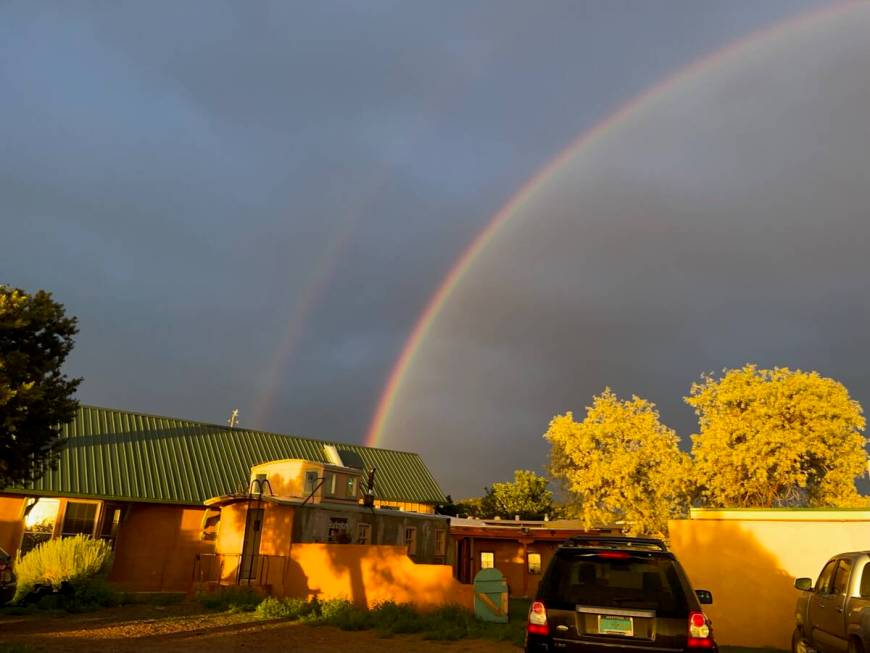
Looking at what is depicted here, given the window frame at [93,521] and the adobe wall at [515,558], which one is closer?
the window frame at [93,521]

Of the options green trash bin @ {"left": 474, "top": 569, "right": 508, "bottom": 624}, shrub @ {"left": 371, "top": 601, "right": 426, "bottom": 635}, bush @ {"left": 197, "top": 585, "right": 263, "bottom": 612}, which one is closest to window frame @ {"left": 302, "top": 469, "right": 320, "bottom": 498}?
bush @ {"left": 197, "top": 585, "right": 263, "bottom": 612}

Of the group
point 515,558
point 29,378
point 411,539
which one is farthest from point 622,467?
point 29,378

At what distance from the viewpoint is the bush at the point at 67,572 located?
19.0m

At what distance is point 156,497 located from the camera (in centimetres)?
2886

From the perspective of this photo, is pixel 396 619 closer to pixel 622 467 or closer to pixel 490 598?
pixel 490 598

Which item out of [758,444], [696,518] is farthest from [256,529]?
[758,444]

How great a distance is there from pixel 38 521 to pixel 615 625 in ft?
89.7

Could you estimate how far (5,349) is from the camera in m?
13.9

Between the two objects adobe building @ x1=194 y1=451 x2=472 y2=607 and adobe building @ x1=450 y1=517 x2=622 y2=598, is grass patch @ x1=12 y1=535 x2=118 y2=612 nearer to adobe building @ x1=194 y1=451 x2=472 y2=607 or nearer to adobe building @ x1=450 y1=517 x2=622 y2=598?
adobe building @ x1=194 y1=451 x2=472 y2=607

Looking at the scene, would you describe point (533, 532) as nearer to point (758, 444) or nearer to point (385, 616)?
point (758, 444)

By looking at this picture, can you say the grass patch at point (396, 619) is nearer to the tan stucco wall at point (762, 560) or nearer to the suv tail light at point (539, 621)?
the tan stucco wall at point (762, 560)

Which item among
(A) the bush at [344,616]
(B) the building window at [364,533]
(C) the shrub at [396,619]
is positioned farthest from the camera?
(B) the building window at [364,533]

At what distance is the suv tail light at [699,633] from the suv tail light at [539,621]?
1320 millimetres

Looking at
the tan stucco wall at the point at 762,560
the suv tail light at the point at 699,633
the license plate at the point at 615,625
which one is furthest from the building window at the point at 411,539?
the suv tail light at the point at 699,633
